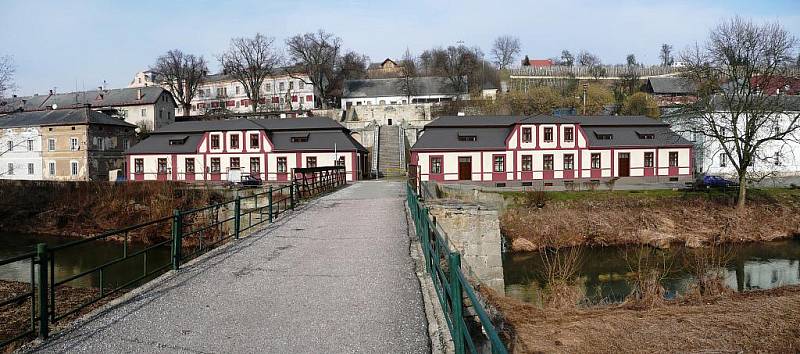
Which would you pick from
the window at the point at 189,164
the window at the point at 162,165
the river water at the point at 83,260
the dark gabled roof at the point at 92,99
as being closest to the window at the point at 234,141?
the window at the point at 189,164

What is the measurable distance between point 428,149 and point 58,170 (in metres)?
35.4

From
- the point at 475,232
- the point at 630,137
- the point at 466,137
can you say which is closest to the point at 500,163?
the point at 466,137

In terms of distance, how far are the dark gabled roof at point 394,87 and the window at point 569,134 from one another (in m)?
30.7

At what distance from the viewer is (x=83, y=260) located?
74.3 feet

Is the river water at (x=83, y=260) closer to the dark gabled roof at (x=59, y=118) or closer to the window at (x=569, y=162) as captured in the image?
the dark gabled roof at (x=59, y=118)

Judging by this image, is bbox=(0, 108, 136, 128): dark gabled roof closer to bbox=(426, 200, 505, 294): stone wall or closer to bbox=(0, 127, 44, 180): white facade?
bbox=(0, 127, 44, 180): white facade

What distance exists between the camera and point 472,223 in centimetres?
1669

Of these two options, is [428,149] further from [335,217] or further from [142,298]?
[142,298]

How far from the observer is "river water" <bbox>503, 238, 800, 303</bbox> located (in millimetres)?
17859

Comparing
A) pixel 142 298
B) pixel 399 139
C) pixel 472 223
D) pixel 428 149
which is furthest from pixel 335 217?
pixel 399 139

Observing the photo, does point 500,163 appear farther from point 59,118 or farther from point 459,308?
point 59,118

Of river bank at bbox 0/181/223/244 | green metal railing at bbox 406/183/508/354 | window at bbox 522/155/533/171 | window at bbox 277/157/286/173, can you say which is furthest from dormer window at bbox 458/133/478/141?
green metal railing at bbox 406/183/508/354

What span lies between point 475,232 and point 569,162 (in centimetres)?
2534

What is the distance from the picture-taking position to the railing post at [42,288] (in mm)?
5926
